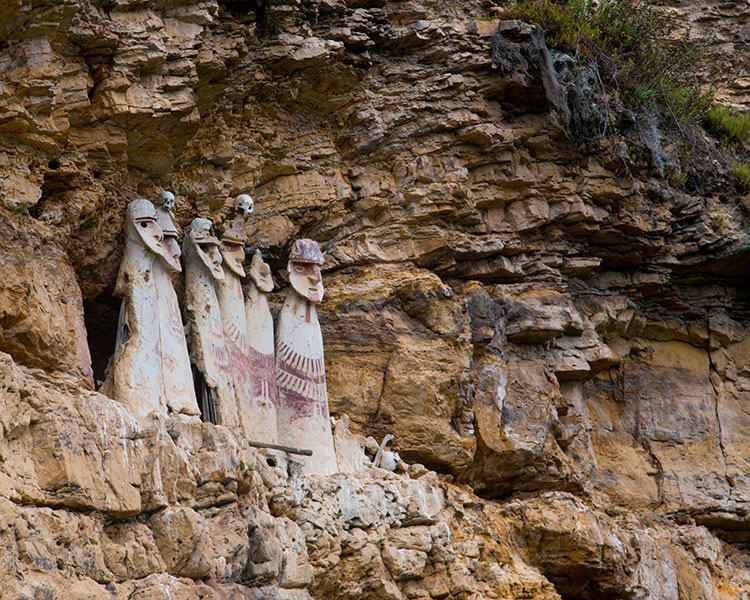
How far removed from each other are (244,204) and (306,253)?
2.11 ft

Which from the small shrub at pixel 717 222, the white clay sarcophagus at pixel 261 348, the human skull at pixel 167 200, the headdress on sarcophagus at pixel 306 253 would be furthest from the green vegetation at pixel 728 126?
the human skull at pixel 167 200

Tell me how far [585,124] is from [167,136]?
14.6 ft

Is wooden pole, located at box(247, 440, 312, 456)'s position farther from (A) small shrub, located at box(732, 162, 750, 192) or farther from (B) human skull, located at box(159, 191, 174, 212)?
(A) small shrub, located at box(732, 162, 750, 192)

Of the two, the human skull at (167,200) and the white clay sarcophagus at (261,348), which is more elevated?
the human skull at (167,200)

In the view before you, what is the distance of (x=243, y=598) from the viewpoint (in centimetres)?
664

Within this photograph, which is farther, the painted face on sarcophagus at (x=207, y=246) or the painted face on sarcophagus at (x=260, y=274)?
the painted face on sarcophagus at (x=260, y=274)

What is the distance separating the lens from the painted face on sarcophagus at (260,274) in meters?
9.42

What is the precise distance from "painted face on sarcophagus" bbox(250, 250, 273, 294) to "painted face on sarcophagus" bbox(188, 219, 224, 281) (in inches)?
18.7

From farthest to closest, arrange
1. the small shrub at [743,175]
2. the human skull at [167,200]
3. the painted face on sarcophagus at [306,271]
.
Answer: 1. the small shrub at [743,175]
2. the painted face on sarcophagus at [306,271]
3. the human skull at [167,200]

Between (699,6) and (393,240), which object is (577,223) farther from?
(699,6)

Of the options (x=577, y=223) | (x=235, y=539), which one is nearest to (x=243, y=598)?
(x=235, y=539)

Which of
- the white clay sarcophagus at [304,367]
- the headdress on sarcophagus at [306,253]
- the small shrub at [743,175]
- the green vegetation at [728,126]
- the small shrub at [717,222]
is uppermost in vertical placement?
the green vegetation at [728,126]

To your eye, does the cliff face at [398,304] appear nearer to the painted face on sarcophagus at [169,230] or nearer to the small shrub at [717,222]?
the small shrub at [717,222]

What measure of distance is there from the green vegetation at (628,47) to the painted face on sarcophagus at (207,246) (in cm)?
429
